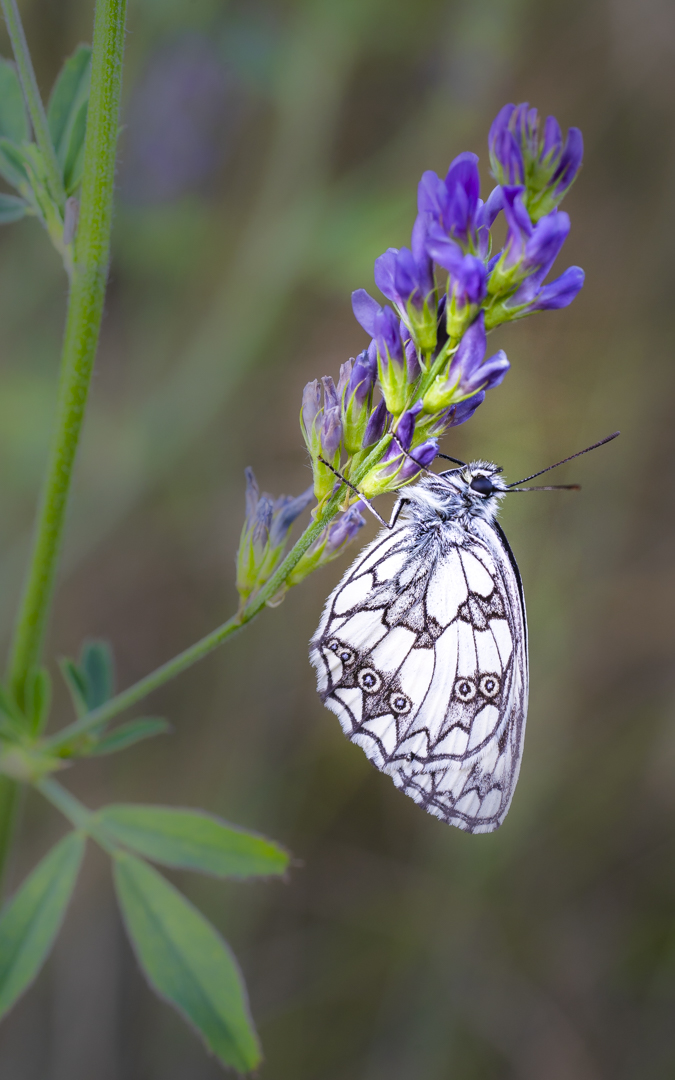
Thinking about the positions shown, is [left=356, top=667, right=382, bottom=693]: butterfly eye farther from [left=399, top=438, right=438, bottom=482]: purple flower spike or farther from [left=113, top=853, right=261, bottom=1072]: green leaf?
[left=113, top=853, right=261, bottom=1072]: green leaf

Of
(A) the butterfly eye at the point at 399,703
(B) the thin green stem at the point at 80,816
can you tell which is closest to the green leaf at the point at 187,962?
(B) the thin green stem at the point at 80,816

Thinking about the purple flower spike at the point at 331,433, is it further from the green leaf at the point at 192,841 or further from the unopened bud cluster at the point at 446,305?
the green leaf at the point at 192,841

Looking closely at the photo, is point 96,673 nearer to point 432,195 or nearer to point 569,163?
point 432,195

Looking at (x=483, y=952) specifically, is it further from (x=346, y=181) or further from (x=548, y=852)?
(x=346, y=181)

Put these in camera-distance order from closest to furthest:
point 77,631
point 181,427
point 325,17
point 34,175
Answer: point 34,175, point 325,17, point 181,427, point 77,631

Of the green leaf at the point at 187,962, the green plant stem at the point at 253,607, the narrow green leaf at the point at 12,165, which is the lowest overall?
the green leaf at the point at 187,962

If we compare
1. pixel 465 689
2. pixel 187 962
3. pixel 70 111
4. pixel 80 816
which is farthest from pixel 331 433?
pixel 187 962

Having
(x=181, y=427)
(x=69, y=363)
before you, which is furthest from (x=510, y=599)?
(x=181, y=427)
